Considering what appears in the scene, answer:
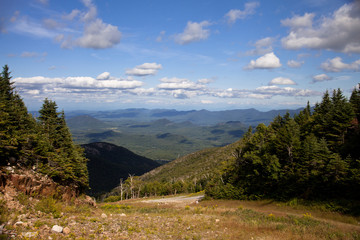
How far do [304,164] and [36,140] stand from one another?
39.8 metres

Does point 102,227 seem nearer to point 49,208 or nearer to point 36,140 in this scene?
point 49,208

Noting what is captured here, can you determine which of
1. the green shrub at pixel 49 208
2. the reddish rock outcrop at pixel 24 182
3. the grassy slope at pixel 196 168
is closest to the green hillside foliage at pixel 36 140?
the reddish rock outcrop at pixel 24 182

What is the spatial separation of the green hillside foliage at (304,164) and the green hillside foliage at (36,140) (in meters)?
29.3

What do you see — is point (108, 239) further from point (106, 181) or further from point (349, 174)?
point (106, 181)

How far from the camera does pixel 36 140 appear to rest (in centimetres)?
2594

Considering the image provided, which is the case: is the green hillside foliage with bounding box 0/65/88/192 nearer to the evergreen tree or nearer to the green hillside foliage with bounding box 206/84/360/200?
the evergreen tree

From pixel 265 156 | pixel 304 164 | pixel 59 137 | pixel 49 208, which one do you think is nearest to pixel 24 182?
pixel 49 208

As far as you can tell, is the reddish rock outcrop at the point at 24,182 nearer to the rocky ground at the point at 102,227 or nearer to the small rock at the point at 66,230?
the rocky ground at the point at 102,227

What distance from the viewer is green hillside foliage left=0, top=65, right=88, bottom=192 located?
Result: 70.2ft

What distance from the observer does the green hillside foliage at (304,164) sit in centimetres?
2831

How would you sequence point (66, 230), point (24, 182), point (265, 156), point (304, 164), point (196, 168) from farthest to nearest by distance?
Answer: point (196, 168)
point (265, 156)
point (304, 164)
point (24, 182)
point (66, 230)

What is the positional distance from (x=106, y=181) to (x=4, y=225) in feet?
643

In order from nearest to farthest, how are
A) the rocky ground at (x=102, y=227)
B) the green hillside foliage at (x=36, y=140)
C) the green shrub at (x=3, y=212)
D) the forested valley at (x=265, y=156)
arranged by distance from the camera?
the green shrub at (x=3, y=212)
the rocky ground at (x=102, y=227)
the green hillside foliage at (x=36, y=140)
the forested valley at (x=265, y=156)

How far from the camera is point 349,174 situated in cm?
2744
